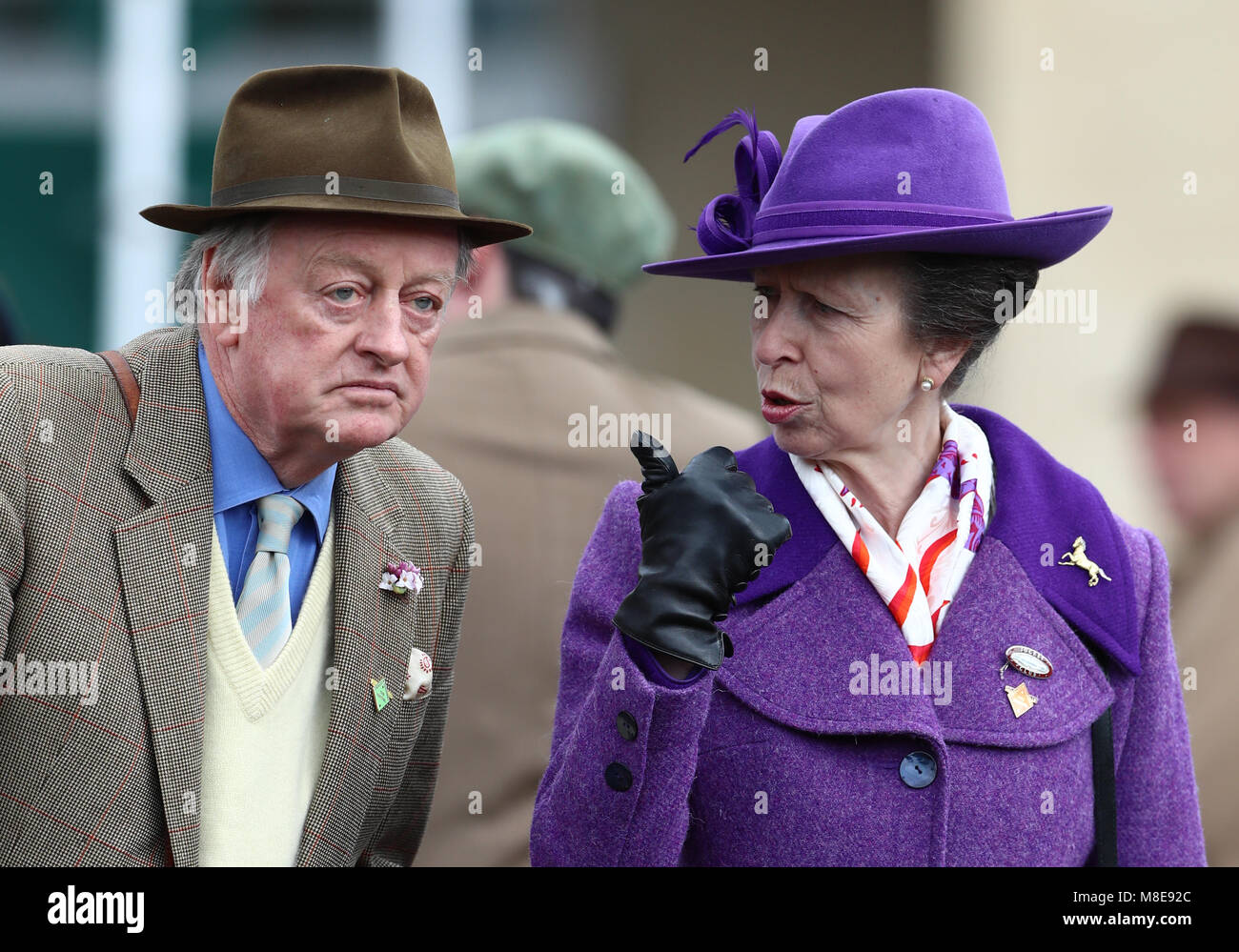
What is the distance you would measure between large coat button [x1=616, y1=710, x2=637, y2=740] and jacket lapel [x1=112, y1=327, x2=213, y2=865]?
62cm

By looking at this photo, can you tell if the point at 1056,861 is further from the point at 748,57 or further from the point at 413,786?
the point at 748,57

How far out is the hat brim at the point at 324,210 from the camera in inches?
87.0

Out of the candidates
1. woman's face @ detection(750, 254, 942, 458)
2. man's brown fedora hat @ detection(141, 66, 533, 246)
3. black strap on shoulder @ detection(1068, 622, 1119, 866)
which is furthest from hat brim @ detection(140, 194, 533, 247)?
black strap on shoulder @ detection(1068, 622, 1119, 866)

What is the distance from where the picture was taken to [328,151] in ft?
7.48

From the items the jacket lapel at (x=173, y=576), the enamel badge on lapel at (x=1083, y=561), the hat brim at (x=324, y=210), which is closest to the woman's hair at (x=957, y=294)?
the enamel badge on lapel at (x=1083, y=561)

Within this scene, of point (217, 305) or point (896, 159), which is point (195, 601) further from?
point (896, 159)

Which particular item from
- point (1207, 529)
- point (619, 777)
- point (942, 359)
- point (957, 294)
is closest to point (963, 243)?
point (957, 294)

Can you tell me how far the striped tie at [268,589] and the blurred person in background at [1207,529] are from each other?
2026 mm

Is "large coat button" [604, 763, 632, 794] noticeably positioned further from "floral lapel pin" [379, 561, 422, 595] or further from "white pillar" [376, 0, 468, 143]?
"white pillar" [376, 0, 468, 143]

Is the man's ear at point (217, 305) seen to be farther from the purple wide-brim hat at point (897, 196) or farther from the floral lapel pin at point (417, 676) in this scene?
the purple wide-brim hat at point (897, 196)

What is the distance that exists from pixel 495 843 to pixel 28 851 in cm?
125

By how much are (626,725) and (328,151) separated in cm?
99

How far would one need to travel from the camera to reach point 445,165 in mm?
2389

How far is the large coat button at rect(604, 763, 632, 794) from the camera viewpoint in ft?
6.97
